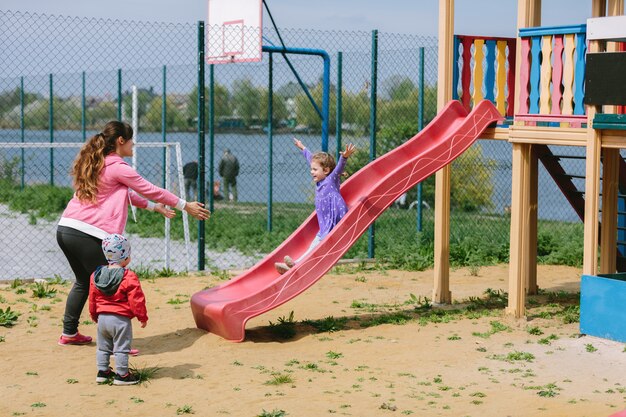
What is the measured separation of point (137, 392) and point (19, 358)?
4.61 feet

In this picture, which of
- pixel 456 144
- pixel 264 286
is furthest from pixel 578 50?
pixel 264 286

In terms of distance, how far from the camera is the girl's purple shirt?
8.83 m

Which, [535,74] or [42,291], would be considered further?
[42,291]

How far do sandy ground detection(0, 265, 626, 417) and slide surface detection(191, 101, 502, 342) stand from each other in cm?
24

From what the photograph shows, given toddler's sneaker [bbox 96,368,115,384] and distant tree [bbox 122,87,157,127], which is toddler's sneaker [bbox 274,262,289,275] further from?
distant tree [bbox 122,87,157,127]

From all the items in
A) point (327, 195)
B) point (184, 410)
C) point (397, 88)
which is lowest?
point (184, 410)

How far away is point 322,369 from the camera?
708 cm

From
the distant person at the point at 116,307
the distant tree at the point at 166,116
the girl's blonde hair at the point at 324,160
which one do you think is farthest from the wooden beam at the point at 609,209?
the distant tree at the point at 166,116

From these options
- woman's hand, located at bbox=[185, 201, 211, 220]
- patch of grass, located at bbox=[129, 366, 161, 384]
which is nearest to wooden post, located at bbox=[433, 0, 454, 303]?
woman's hand, located at bbox=[185, 201, 211, 220]

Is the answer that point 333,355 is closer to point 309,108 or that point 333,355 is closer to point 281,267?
point 281,267

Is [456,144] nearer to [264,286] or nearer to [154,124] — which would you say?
[264,286]

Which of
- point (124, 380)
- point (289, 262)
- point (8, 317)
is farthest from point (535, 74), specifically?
point (8, 317)

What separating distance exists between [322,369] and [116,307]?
154 cm

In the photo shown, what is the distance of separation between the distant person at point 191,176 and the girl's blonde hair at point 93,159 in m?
10.9
